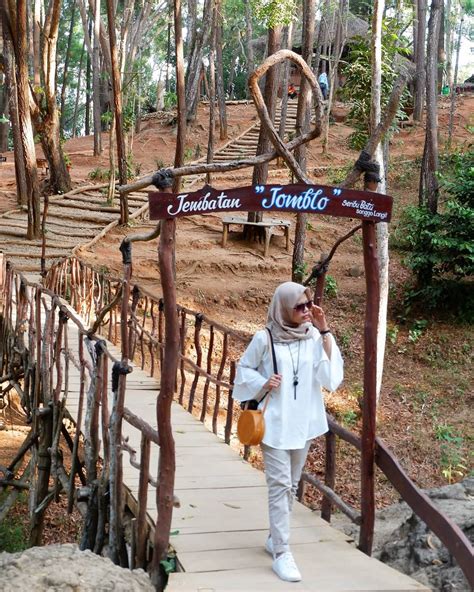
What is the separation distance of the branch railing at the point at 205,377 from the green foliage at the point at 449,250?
374 cm

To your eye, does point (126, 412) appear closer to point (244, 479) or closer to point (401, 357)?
point (244, 479)

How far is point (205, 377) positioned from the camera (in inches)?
263

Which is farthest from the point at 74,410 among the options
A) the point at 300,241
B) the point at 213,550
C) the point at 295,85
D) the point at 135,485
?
Answer: the point at 295,85

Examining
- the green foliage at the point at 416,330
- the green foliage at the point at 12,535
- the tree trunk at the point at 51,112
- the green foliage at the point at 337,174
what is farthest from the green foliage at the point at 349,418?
the green foliage at the point at 337,174

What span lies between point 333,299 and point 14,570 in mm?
11645

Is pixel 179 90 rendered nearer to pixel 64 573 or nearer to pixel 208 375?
pixel 208 375

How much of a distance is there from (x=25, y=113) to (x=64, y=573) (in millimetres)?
13099

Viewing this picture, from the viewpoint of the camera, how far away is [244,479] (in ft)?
17.2

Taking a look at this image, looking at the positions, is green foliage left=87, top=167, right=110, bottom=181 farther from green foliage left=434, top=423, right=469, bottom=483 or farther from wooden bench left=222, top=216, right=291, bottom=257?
green foliage left=434, top=423, right=469, bottom=483

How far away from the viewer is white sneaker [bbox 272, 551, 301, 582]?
3.70 metres

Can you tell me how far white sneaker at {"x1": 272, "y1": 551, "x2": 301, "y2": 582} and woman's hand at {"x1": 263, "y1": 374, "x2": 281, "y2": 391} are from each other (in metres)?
0.86

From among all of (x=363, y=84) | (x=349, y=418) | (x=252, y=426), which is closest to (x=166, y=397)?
(x=252, y=426)

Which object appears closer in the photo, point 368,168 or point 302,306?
point 302,306

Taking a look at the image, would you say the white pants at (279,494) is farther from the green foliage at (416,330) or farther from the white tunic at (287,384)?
the green foliage at (416,330)
